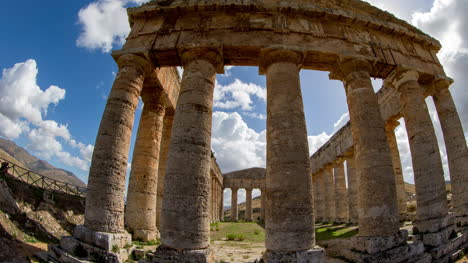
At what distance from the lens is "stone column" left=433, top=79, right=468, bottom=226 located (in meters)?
10.9

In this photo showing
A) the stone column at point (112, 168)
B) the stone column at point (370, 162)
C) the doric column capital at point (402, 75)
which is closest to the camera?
the stone column at point (112, 168)

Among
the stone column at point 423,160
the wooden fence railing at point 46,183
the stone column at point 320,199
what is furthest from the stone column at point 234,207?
the stone column at point 423,160

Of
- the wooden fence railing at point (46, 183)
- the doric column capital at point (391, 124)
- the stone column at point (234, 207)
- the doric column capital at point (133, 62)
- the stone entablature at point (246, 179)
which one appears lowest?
the stone column at point (234, 207)

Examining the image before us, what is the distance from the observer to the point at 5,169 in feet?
44.5

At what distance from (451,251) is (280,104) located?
7.86 meters

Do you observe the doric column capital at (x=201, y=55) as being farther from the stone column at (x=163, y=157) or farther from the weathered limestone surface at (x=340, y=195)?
the weathered limestone surface at (x=340, y=195)

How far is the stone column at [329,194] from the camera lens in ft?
78.0

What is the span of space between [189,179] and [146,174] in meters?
4.64

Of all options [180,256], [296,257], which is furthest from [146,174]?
[296,257]

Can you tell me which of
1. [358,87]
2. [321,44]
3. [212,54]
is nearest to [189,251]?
[212,54]

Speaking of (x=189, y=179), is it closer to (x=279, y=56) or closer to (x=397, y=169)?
(x=279, y=56)

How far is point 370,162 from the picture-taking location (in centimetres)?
875

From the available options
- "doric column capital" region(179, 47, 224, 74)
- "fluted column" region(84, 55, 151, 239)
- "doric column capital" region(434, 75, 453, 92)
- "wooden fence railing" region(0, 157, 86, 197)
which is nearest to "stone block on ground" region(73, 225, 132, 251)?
"fluted column" region(84, 55, 151, 239)

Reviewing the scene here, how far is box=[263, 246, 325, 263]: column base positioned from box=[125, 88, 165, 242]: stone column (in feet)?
20.0
